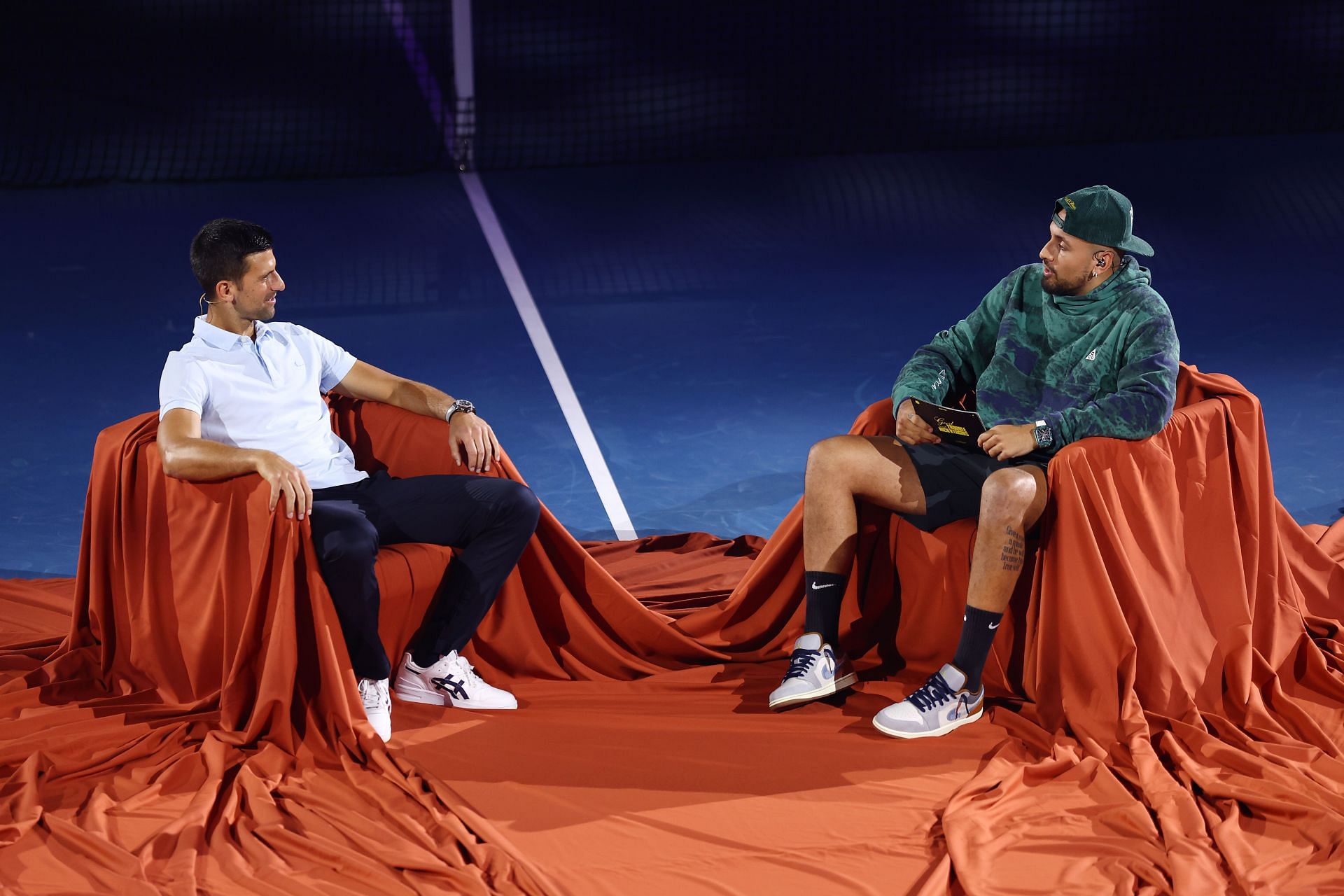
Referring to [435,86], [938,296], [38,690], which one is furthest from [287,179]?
[38,690]

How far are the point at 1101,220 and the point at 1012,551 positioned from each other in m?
1.08

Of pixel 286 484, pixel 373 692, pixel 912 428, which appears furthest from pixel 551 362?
pixel 286 484

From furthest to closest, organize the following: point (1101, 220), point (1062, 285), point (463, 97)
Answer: point (463, 97)
point (1062, 285)
point (1101, 220)

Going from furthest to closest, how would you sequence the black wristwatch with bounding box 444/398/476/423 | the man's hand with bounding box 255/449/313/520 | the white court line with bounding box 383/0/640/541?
1. the white court line with bounding box 383/0/640/541
2. the black wristwatch with bounding box 444/398/476/423
3. the man's hand with bounding box 255/449/313/520

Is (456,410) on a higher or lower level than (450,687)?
higher

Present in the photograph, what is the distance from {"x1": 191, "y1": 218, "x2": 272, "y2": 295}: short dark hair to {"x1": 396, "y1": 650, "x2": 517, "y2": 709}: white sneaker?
1321 millimetres

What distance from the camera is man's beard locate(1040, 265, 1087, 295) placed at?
4656mm

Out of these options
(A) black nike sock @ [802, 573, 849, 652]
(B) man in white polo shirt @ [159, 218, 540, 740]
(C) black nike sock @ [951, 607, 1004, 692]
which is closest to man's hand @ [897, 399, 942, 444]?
(A) black nike sock @ [802, 573, 849, 652]

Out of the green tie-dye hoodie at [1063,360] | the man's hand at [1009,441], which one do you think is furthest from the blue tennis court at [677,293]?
the man's hand at [1009,441]

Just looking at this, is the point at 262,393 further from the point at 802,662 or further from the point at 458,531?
the point at 802,662

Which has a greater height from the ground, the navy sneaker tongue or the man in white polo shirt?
the man in white polo shirt

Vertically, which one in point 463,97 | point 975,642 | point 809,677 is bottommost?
point 809,677

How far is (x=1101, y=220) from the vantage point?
455cm

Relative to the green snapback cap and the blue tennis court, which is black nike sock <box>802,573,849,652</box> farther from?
the blue tennis court
